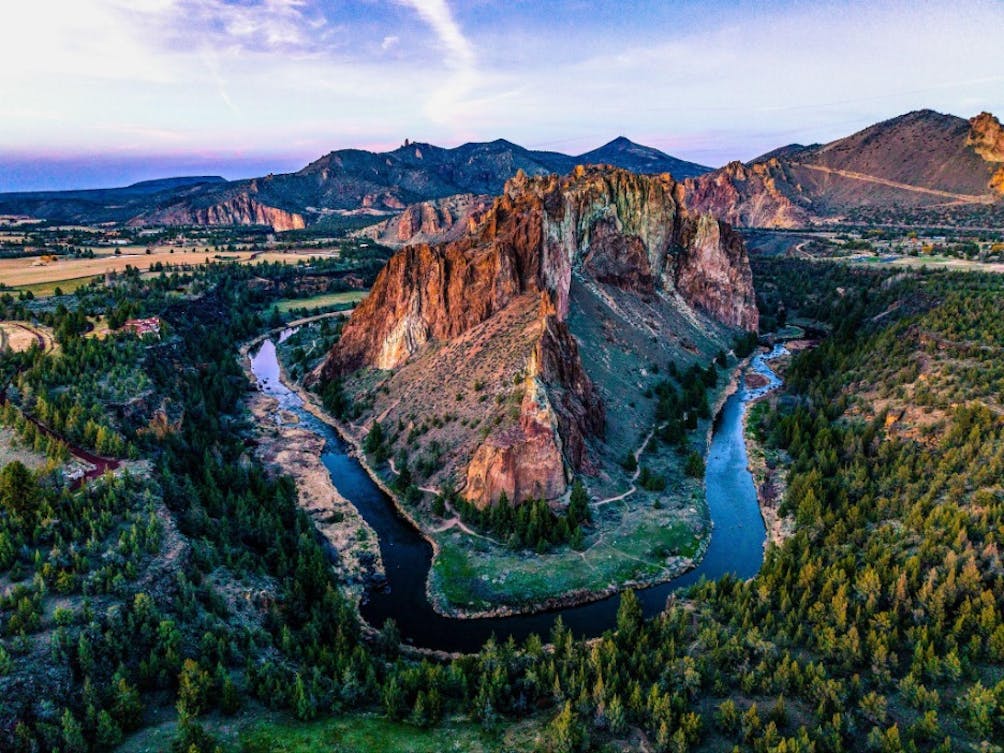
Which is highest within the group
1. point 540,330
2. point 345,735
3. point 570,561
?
point 540,330

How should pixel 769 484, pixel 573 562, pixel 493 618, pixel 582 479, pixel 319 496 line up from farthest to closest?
pixel 769 484, pixel 319 496, pixel 582 479, pixel 573 562, pixel 493 618

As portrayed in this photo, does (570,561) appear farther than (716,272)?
No

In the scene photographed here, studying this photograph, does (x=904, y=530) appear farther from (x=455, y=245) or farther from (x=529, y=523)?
(x=455, y=245)

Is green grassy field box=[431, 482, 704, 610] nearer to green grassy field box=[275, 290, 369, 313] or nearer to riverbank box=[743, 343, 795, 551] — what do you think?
riverbank box=[743, 343, 795, 551]

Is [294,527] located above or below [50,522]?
below

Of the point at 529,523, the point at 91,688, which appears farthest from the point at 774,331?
the point at 91,688

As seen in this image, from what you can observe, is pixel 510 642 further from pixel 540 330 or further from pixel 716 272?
pixel 716 272

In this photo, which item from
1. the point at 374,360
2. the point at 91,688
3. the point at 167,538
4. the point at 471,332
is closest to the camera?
the point at 91,688

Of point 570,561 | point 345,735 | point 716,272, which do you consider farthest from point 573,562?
point 716,272
